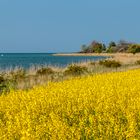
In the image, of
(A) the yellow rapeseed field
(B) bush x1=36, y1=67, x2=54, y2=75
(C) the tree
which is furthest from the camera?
(C) the tree

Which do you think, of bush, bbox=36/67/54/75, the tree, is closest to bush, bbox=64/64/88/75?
bush, bbox=36/67/54/75

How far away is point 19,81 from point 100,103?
12270mm

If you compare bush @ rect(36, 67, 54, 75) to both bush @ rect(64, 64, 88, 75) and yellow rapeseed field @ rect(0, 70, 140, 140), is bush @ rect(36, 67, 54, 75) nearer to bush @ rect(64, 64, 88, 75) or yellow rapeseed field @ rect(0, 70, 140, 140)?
bush @ rect(64, 64, 88, 75)

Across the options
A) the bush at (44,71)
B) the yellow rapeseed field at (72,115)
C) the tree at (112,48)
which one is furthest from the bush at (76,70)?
the tree at (112,48)

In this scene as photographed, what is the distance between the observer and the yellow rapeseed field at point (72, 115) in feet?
22.2

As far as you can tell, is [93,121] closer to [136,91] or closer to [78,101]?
[78,101]

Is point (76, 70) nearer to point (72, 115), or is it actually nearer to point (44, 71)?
point (44, 71)

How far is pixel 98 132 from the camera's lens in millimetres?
7066

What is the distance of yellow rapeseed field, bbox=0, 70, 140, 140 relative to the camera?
6.77 meters

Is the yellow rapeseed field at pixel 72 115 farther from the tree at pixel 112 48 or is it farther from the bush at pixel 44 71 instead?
the tree at pixel 112 48

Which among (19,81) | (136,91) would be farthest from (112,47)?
(136,91)

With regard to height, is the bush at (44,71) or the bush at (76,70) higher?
the bush at (76,70)

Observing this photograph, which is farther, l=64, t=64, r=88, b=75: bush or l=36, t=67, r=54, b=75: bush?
l=36, t=67, r=54, b=75: bush

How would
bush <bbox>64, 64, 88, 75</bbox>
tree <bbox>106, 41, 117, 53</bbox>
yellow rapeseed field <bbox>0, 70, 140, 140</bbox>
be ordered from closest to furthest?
yellow rapeseed field <bbox>0, 70, 140, 140</bbox> < bush <bbox>64, 64, 88, 75</bbox> < tree <bbox>106, 41, 117, 53</bbox>
